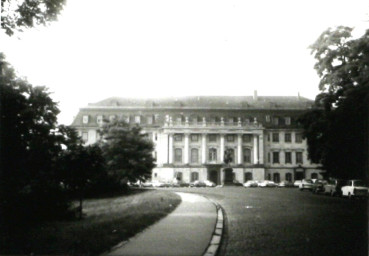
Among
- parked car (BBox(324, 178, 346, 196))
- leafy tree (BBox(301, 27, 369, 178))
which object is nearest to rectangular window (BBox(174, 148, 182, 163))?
parked car (BBox(324, 178, 346, 196))

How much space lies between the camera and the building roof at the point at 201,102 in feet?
282

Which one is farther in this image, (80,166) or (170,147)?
(170,147)

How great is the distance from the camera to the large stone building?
279ft

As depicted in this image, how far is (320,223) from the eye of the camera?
15375 millimetres

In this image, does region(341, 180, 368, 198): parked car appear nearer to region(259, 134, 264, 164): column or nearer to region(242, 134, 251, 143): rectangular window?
region(259, 134, 264, 164): column

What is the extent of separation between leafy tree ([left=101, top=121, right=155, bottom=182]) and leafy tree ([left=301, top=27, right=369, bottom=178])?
20.7m

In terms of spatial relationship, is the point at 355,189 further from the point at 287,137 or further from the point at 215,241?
the point at 287,137

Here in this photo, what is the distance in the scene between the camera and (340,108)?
27.7m

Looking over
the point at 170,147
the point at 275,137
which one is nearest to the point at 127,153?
the point at 170,147

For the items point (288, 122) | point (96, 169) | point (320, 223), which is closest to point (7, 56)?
point (96, 169)

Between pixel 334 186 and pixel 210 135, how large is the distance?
5072 centimetres

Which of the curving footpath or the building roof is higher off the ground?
the building roof

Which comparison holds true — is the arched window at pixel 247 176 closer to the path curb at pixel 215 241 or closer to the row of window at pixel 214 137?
the row of window at pixel 214 137

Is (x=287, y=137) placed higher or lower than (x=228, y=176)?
higher
